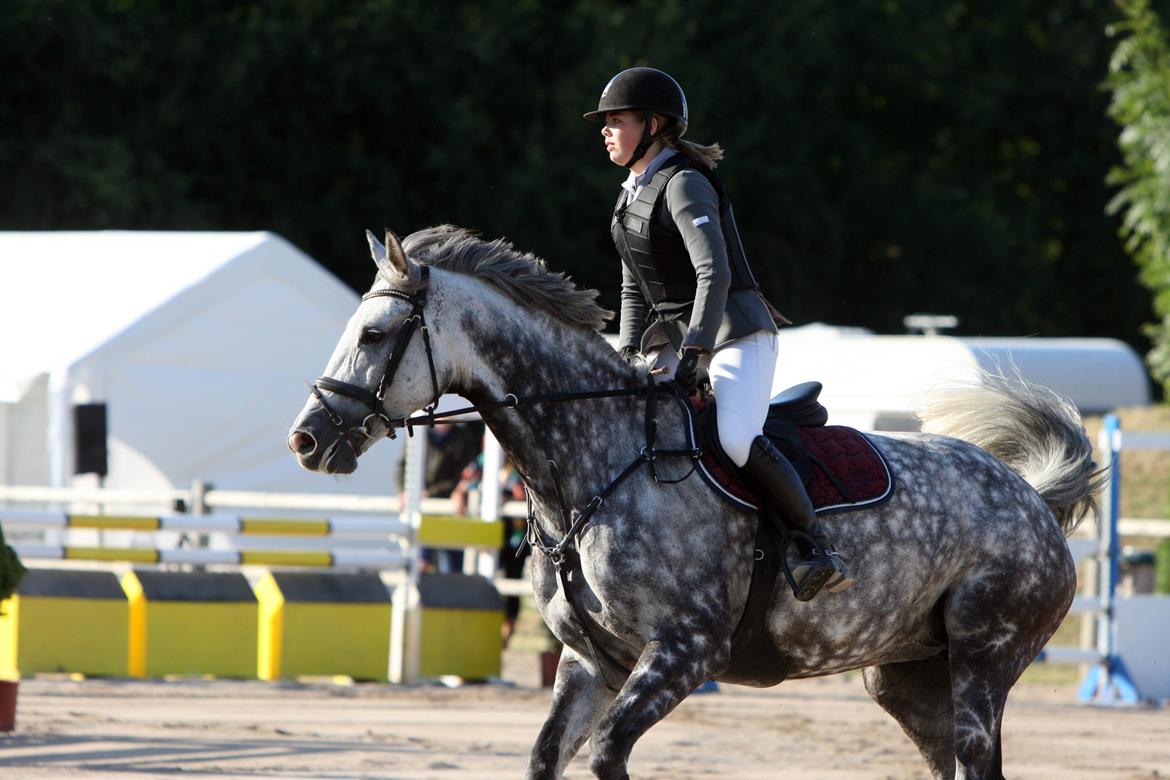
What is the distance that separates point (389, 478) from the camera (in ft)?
58.6

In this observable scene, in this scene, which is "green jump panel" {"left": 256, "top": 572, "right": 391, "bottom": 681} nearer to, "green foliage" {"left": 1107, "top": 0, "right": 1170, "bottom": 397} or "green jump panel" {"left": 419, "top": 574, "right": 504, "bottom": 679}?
"green jump panel" {"left": 419, "top": 574, "right": 504, "bottom": 679}

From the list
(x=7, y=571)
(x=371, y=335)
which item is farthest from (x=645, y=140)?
(x=7, y=571)

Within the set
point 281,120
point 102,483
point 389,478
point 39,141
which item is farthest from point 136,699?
point 281,120

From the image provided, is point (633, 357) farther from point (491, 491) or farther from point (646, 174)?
point (491, 491)

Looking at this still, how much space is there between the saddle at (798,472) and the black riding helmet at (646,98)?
2.89 ft

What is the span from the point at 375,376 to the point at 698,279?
1023 millimetres

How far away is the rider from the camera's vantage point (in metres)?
5.68

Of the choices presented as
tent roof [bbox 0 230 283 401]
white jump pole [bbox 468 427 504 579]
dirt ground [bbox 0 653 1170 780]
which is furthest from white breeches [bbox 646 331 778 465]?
tent roof [bbox 0 230 283 401]

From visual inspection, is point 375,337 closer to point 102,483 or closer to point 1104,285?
point 102,483

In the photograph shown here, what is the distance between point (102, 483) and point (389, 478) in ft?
11.3

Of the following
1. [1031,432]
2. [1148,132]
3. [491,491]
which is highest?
[1148,132]

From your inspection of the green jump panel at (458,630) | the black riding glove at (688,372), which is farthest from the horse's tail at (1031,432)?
the green jump panel at (458,630)

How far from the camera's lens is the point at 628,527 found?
222 inches

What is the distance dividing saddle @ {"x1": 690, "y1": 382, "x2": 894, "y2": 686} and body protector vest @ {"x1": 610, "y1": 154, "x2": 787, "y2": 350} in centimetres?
27
